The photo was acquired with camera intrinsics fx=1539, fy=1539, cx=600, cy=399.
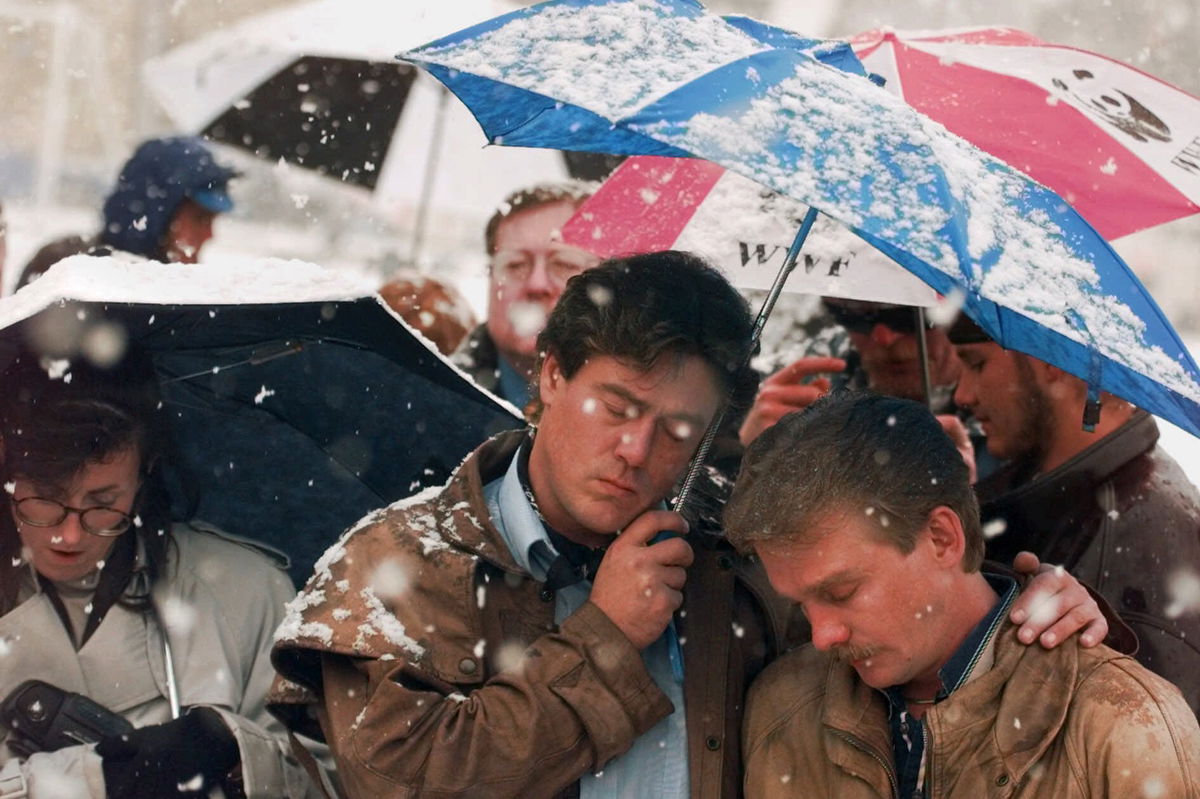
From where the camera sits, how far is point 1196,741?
2662 mm

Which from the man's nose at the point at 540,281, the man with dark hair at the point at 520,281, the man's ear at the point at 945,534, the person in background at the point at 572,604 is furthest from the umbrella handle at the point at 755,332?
the man's nose at the point at 540,281

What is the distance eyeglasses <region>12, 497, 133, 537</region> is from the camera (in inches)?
135

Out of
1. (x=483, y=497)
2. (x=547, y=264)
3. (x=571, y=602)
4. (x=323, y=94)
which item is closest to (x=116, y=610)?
(x=483, y=497)

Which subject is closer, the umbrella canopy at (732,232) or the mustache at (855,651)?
the mustache at (855,651)

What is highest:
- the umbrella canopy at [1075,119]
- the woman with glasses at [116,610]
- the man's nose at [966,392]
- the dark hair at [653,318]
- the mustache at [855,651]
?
the umbrella canopy at [1075,119]

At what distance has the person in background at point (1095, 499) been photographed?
11.2ft

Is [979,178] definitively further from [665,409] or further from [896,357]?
[896,357]

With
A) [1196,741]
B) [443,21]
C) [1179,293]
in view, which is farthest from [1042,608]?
[1179,293]

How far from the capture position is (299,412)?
3818mm

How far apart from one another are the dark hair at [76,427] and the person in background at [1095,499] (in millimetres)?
2069

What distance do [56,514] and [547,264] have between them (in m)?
2.46

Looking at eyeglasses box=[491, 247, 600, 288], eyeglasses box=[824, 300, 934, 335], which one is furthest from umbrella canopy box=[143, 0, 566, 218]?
eyeglasses box=[824, 300, 934, 335]

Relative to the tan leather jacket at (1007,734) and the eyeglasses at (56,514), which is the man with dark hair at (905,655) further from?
the eyeglasses at (56,514)

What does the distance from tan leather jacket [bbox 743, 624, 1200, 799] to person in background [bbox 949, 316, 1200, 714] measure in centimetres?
65
